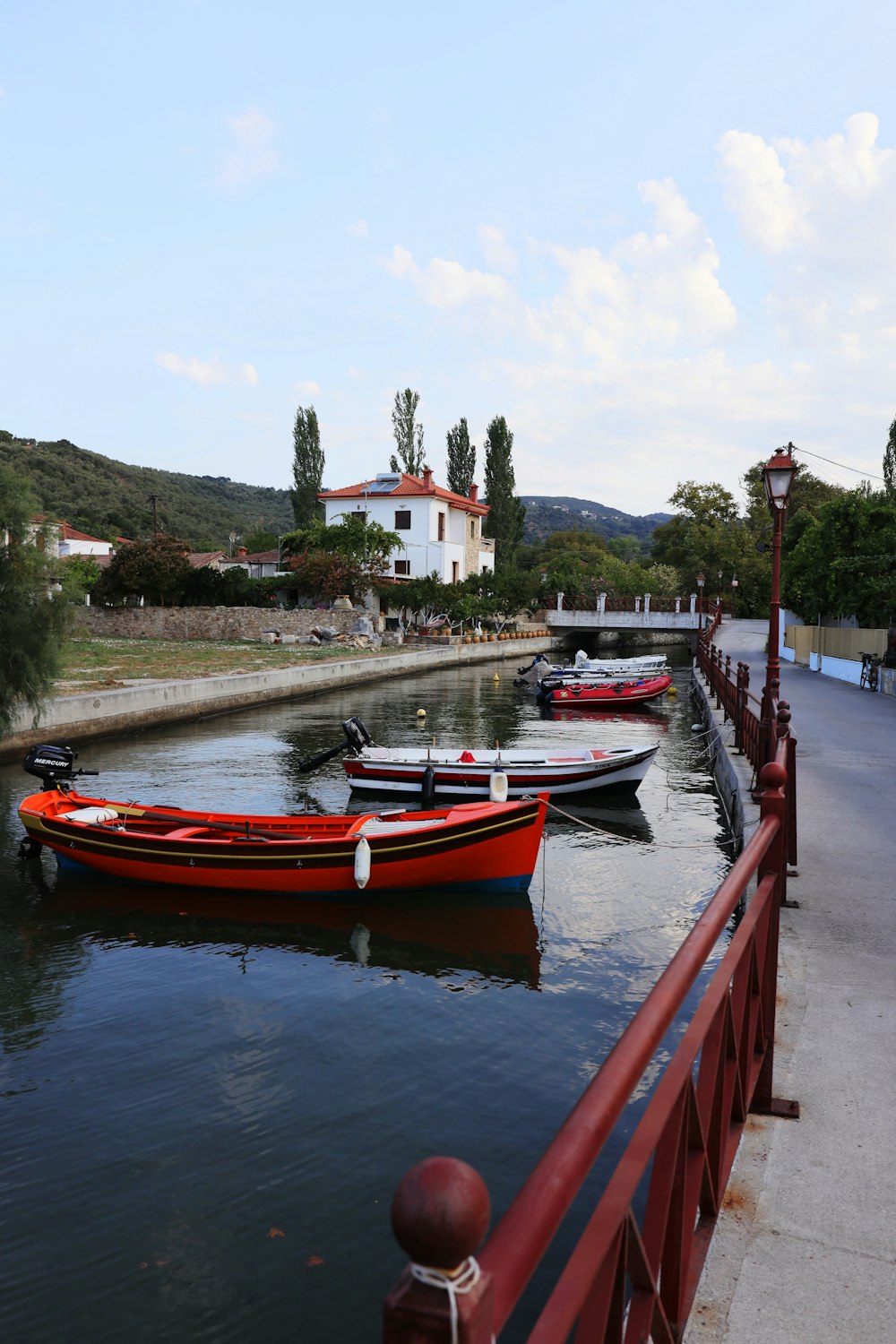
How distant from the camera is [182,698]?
1011 inches

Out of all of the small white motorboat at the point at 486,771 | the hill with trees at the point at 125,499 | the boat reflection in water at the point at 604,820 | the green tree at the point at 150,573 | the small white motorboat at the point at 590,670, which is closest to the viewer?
the boat reflection in water at the point at 604,820

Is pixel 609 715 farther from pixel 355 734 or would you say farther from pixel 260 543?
pixel 260 543

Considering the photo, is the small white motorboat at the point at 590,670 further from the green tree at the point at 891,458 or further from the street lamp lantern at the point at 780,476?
the green tree at the point at 891,458

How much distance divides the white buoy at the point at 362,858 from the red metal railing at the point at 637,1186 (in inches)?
265

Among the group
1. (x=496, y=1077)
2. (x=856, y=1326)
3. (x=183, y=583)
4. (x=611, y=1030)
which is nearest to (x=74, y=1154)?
(x=496, y=1077)

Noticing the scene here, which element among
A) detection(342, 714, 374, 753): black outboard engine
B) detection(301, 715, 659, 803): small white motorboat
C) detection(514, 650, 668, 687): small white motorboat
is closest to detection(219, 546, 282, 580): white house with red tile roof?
detection(514, 650, 668, 687): small white motorboat

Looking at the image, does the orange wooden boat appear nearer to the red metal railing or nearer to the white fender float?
the white fender float

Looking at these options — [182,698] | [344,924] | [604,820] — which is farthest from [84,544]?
[344,924]

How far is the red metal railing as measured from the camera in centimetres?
117

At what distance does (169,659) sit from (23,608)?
19.1 meters

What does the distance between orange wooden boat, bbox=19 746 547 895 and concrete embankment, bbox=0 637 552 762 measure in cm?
883

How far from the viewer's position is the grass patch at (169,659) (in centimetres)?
2804

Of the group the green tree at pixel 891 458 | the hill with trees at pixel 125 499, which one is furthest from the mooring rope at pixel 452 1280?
the hill with trees at pixel 125 499

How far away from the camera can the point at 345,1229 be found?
209 inches
